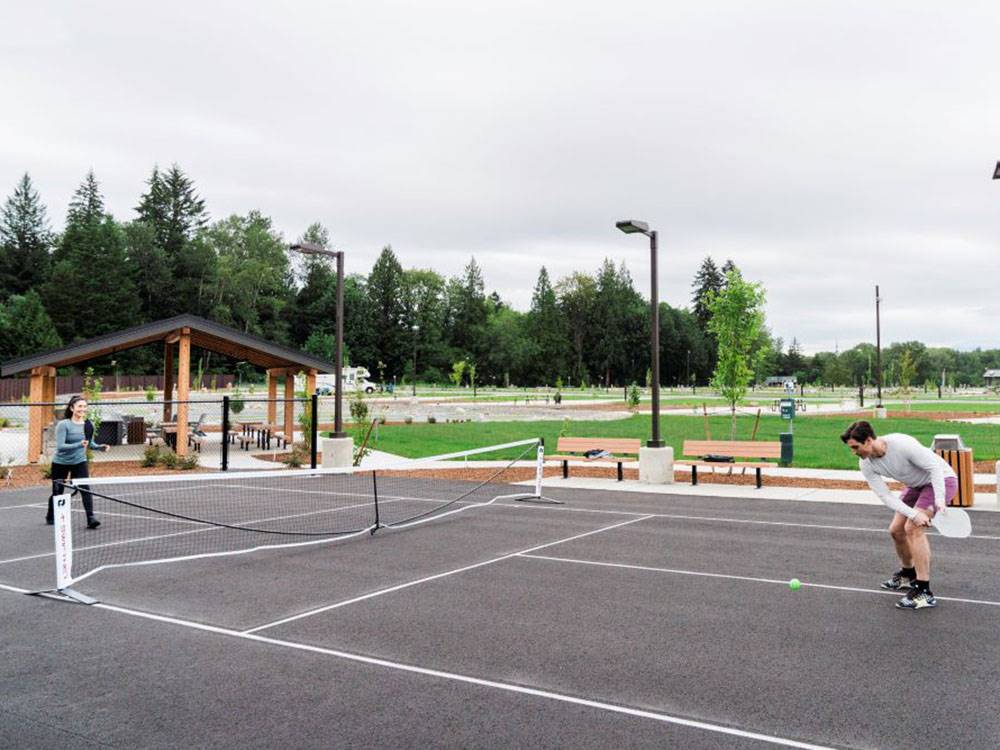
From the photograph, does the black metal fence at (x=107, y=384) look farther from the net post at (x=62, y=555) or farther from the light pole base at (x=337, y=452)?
the net post at (x=62, y=555)

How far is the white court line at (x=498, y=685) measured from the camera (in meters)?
4.57

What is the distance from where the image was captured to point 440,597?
7828 mm

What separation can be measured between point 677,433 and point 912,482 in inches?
926

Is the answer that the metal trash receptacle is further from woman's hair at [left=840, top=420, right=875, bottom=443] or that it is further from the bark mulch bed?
woman's hair at [left=840, top=420, right=875, bottom=443]

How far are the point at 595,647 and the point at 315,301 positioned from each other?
4843 inches

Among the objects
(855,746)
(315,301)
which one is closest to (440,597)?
(855,746)

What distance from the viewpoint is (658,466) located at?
58.2 feet

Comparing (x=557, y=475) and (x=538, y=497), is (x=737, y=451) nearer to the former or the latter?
(x=557, y=475)

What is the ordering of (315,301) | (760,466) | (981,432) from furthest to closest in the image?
1. (315,301)
2. (981,432)
3. (760,466)

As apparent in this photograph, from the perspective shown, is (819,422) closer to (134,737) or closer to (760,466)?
(760,466)

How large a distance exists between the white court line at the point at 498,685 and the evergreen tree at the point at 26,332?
7448 centimetres

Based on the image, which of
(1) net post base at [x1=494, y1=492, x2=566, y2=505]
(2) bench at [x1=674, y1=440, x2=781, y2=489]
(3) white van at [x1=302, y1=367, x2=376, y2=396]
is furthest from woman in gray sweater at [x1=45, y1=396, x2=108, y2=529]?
(3) white van at [x1=302, y1=367, x2=376, y2=396]

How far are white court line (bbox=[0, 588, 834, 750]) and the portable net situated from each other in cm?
256

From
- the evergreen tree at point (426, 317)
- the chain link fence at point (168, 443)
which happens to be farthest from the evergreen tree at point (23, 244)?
the chain link fence at point (168, 443)
